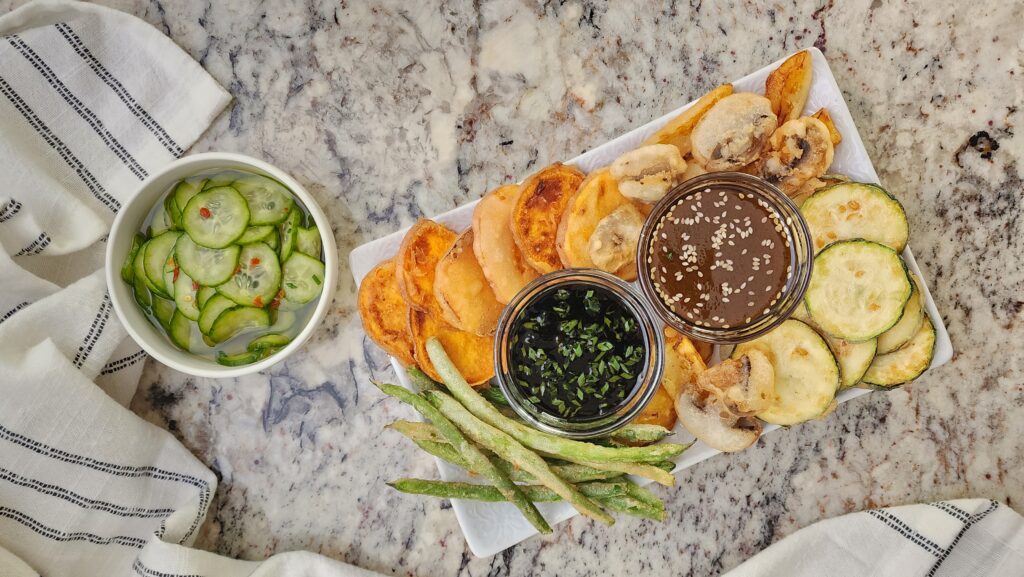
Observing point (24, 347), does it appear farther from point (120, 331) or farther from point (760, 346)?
point (760, 346)

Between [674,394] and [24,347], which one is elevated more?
[24,347]

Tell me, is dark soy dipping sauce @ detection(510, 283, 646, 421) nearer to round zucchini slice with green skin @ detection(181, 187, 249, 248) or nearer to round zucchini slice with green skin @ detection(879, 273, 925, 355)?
round zucchini slice with green skin @ detection(879, 273, 925, 355)

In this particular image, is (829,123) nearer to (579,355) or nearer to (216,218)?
(579,355)

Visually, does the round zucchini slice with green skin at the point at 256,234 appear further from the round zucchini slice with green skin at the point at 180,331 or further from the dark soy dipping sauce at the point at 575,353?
the dark soy dipping sauce at the point at 575,353

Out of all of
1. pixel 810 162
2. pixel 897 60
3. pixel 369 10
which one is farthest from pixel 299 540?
pixel 897 60

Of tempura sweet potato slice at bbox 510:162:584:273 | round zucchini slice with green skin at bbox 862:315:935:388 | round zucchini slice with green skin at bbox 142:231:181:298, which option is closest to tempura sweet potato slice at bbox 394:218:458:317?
tempura sweet potato slice at bbox 510:162:584:273

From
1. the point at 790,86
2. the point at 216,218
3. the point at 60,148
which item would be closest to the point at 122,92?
the point at 60,148
